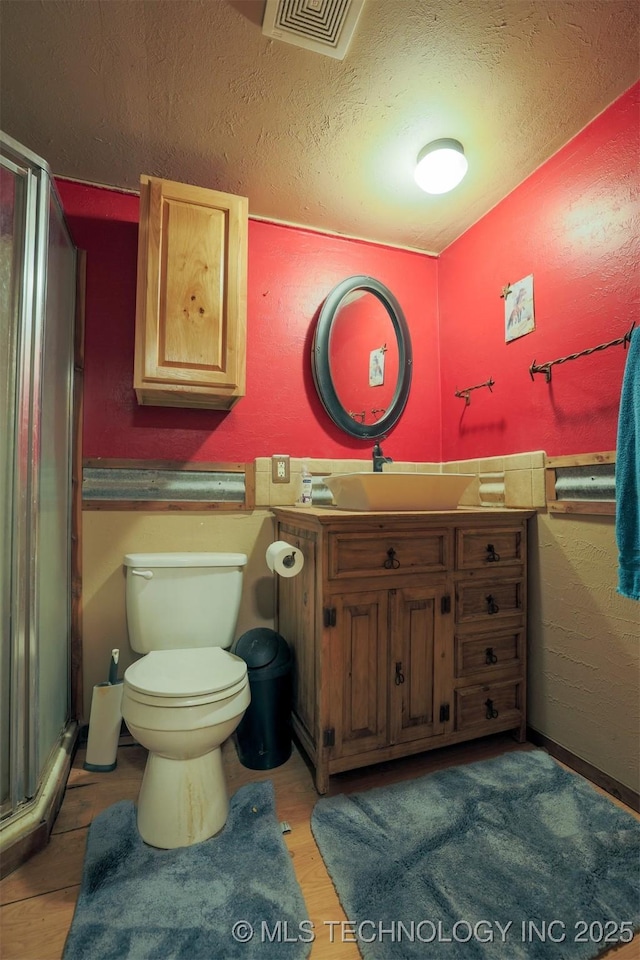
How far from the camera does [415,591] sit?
60.6 inches

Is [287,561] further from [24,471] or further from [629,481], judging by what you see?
[629,481]

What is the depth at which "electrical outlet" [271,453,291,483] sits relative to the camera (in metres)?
2.01

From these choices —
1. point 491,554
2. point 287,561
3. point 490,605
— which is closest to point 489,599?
point 490,605

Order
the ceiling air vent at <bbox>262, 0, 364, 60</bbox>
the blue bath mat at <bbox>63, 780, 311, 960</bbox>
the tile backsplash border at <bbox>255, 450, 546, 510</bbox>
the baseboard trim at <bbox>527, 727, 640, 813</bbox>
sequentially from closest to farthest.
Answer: the blue bath mat at <bbox>63, 780, 311, 960</bbox> < the ceiling air vent at <bbox>262, 0, 364, 60</bbox> < the baseboard trim at <bbox>527, 727, 640, 813</bbox> < the tile backsplash border at <bbox>255, 450, 546, 510</bbox>

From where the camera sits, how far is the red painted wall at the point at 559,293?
1.45 m

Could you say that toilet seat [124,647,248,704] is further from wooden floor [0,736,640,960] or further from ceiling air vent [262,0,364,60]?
Answer: ceiling air vent [262,0,364,60]

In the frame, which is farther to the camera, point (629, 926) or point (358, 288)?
point (358, 288)

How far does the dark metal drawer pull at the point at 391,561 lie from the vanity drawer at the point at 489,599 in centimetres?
28

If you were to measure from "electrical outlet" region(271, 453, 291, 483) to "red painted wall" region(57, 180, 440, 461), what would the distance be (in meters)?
0.05

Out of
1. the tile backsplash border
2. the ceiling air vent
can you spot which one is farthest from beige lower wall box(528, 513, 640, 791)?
the ceiling air vent

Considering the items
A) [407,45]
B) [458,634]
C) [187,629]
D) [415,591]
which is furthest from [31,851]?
[407,45]

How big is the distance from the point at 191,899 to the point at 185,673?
0.52m

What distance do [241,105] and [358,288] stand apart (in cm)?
87

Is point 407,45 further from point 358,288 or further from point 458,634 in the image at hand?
point 458,634
